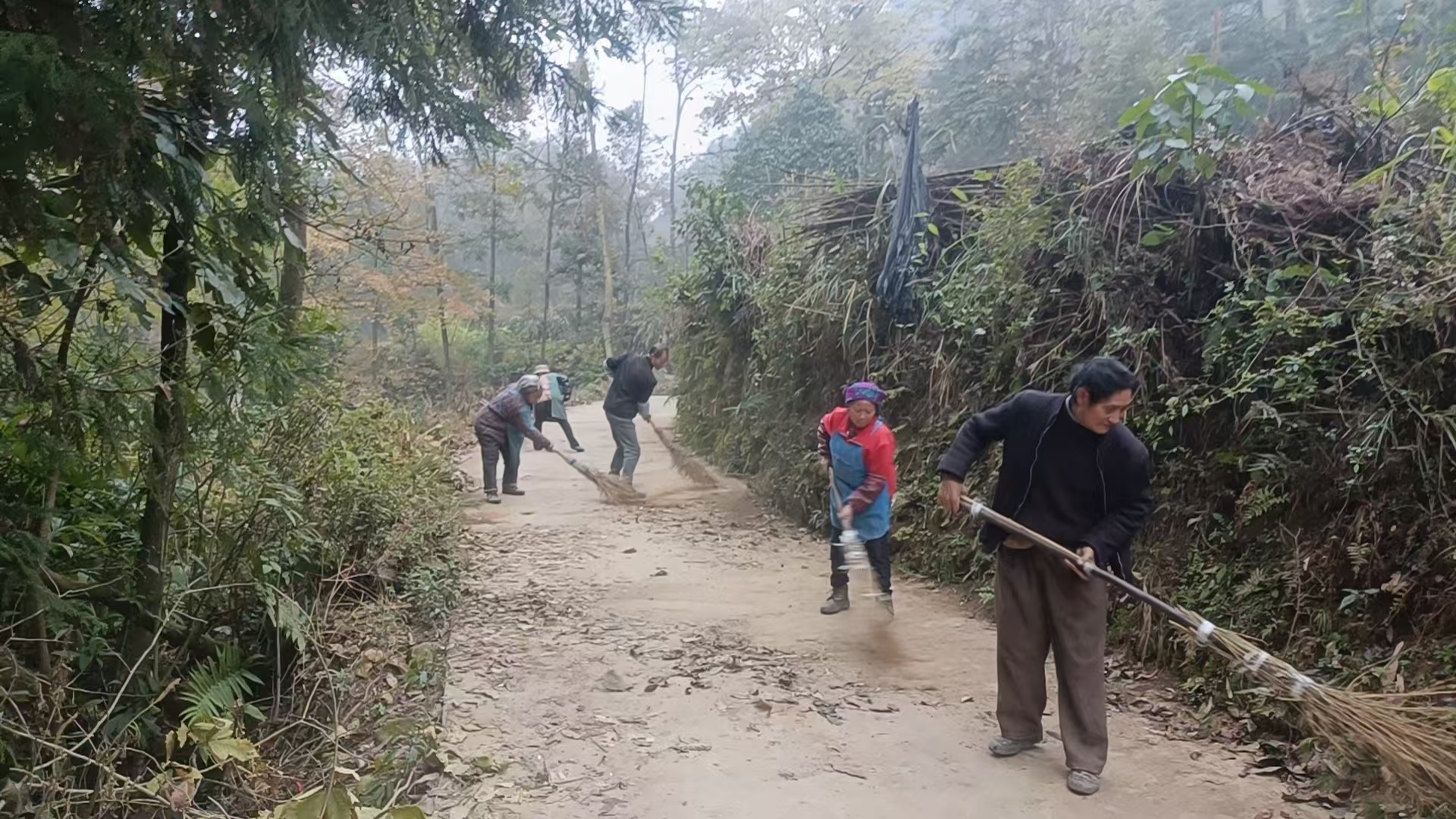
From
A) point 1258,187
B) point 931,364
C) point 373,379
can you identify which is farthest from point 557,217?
point 1258,187

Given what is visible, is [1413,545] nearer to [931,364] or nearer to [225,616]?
[931,364]

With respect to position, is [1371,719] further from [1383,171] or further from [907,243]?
[907,243]

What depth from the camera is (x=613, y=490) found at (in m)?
9.03

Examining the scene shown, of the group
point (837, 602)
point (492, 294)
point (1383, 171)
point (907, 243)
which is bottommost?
point (837, 602)

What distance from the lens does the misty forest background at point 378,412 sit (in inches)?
112

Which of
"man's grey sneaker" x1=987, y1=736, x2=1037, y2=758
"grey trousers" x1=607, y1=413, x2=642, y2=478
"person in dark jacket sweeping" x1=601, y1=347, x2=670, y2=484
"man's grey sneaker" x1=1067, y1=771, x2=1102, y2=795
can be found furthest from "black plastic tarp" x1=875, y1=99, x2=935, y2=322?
"man's grey sneaker" x1=1067, y1=771, x2=1102, y2=795

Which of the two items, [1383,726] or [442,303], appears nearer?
[1383,726]

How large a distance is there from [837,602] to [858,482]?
32.4 inches

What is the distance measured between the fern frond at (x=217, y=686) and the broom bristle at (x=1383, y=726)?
399 centimetres

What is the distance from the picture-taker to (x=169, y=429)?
3221 millimetres

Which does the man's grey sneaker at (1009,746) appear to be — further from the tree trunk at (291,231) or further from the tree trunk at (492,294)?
the tree trunk at (492,294)

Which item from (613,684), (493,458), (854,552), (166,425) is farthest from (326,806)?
(493,458)

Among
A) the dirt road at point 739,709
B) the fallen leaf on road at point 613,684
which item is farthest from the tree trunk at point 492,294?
the fallen leaf on road at point 613,684

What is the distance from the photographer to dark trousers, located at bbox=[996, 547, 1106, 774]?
11.0 ft
